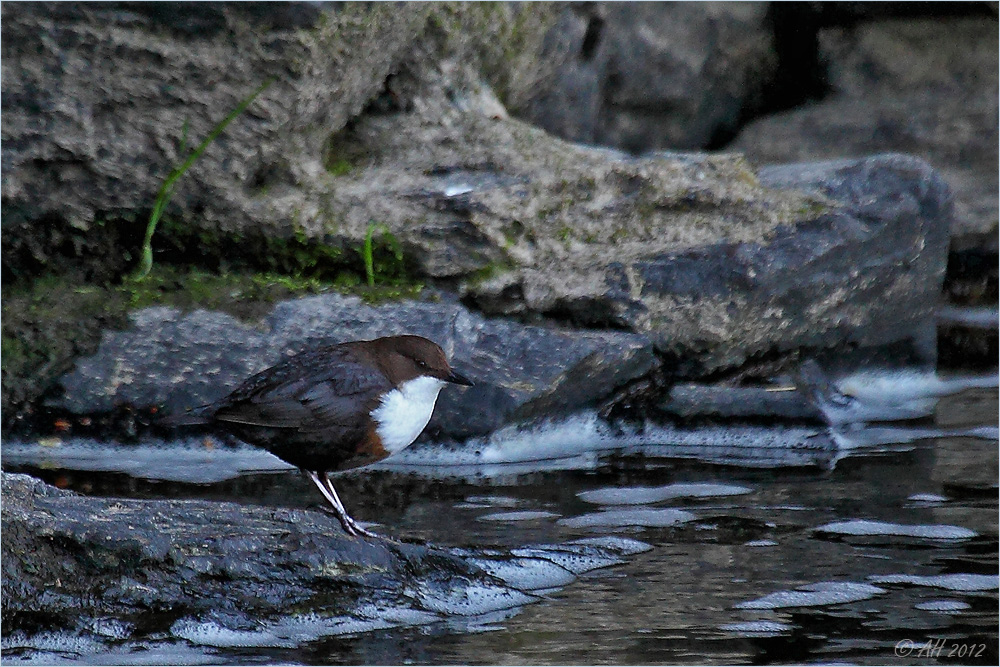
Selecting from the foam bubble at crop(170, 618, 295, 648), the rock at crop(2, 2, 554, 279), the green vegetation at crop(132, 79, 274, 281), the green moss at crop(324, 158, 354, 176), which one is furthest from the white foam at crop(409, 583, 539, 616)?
the green moss at crop(324, 158, 354, 176)

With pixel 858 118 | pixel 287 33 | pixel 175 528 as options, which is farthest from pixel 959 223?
pixel 175 528

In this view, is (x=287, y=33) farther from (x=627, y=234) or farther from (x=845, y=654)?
(x=845, y=654)

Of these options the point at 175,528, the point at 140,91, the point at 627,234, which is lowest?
the point at 175,528

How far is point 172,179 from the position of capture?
5.51m

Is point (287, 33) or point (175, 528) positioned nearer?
point (175, 528)

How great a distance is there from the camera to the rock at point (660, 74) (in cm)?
817

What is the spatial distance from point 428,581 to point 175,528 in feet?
2.35

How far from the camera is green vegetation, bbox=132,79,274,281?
550cm

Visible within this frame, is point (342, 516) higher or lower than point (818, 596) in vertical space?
higher

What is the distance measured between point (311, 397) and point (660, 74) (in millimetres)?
5624

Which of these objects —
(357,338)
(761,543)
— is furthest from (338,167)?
(761,543)

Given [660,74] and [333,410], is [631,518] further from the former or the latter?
[660,74]

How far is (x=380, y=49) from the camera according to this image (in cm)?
607

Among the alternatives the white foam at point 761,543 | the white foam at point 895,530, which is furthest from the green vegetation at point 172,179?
the white foam at point 895,530
